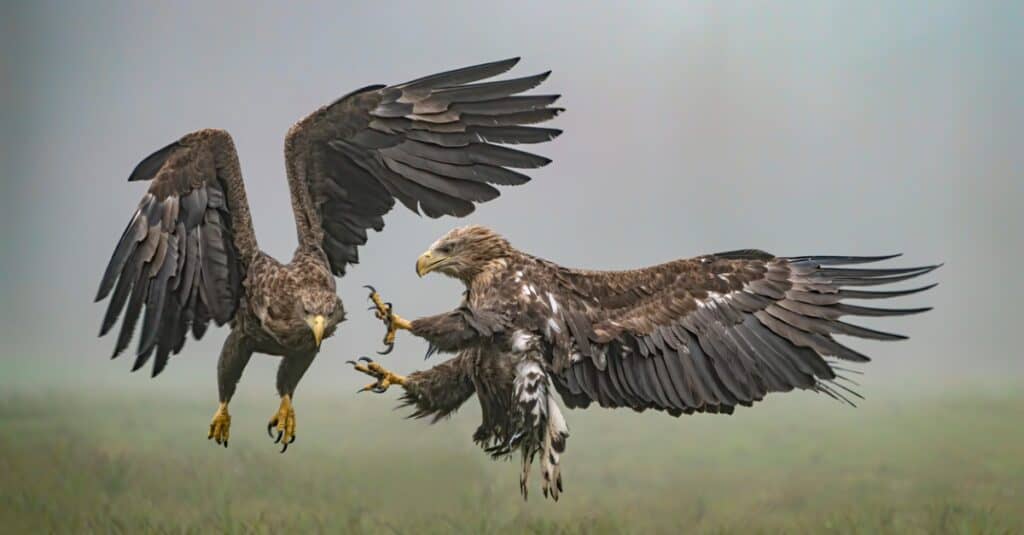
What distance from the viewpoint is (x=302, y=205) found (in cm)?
376

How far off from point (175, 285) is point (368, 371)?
63cm

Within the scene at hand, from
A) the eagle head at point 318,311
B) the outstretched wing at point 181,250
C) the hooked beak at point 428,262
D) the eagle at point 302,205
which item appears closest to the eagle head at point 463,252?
the hooked beak at point 428,262

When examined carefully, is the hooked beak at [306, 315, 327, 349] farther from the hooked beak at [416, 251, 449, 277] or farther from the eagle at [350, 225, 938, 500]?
the hooked beak at [416, 251, 449, 277]

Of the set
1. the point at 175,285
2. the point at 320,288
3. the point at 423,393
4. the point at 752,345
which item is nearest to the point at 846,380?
the point at 752,345

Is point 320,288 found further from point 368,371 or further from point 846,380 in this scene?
point 846,380

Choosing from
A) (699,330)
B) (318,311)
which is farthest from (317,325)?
(699,330)

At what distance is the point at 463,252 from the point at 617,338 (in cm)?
55

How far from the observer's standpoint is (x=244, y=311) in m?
3.51

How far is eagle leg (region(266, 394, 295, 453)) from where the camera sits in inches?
142

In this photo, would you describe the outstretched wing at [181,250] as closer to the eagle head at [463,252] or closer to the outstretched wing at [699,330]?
the eagle head at [463,252]

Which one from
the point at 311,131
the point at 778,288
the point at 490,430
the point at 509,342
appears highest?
the point at 311,131

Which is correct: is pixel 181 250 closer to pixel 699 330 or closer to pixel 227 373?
pixel 227 373

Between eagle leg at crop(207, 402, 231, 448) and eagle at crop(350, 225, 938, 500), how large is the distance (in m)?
0.46

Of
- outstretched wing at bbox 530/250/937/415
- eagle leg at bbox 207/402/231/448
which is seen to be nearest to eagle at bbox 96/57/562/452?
eagle leg at bbox 207/402/231/448
